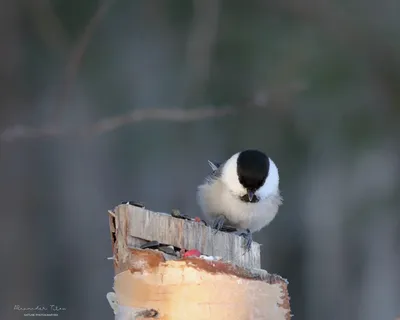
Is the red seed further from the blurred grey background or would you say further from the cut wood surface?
the blurred grey background

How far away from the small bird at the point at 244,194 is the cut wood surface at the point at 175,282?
0.54m

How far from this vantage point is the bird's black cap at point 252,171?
5.29 ft

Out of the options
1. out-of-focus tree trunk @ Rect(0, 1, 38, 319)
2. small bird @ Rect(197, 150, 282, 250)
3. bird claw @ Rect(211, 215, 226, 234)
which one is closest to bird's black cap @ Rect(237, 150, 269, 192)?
small bird @ Rect(197, 150, 282, 250)

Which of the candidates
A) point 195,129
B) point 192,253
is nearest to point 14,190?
point 195,129

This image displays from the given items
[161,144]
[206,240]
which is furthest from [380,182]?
[206,240]

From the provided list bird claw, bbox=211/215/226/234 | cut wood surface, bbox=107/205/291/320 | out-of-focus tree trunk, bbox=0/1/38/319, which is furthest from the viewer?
out-of-focus tree trunk, bbox=0/1/38/319

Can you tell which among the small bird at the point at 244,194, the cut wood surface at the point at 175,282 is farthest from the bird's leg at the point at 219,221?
the cut wood surface at the point at 175,282

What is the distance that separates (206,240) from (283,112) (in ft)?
5.55

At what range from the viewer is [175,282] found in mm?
982

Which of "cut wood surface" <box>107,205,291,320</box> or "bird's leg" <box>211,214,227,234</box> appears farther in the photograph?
"bird's leg" <box>211,214,227,234</box>

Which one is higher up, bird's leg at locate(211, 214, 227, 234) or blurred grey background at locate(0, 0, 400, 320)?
blurred grey background at locate(0, 0, 400, 320)

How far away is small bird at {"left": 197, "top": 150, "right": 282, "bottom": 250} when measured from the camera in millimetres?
1625

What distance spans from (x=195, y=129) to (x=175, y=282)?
1.71m

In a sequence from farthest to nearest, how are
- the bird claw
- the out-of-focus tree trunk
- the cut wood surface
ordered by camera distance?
the out-of-focus tree trunk < the bird claw < the cut wood surface
